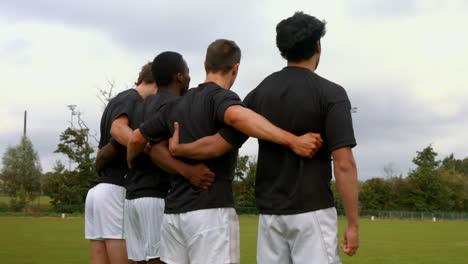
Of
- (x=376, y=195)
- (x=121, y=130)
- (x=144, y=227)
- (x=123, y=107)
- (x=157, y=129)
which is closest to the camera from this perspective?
(x=157, y=129)

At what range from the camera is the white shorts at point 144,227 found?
488 cm

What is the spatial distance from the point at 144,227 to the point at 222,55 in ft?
5.85

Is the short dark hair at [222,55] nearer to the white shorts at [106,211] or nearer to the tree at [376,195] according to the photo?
the white shorts at [106,211]

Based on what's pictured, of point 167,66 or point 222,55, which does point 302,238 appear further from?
point 167,66

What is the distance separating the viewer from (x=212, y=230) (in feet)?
12.5

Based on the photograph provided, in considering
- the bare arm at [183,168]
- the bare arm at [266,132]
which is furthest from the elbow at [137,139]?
the bare arm at [266,132]

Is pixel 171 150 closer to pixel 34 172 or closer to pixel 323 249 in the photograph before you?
pixel 323 249

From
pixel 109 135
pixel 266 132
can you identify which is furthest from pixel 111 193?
pixel 266 132

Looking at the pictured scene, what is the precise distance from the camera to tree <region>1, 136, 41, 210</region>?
276 feet

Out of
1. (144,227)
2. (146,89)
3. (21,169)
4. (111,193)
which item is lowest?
(144,227)

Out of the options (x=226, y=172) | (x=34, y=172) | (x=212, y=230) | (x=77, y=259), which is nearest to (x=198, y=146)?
(x=226, y=172)

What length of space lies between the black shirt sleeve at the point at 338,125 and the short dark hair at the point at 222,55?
2.71 ft

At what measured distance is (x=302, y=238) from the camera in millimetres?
3637

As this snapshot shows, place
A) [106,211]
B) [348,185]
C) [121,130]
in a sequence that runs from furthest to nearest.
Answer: [106,211]
[121,130]
[348,185]
